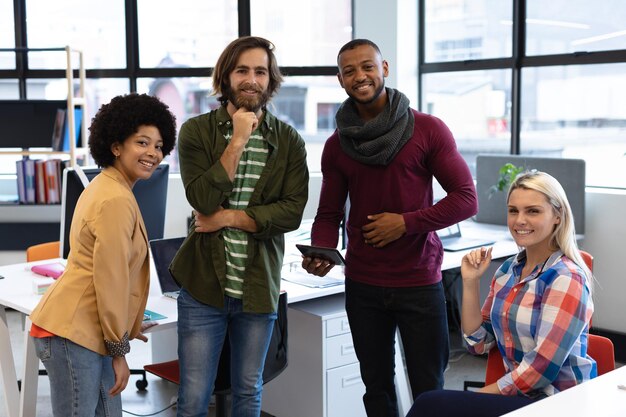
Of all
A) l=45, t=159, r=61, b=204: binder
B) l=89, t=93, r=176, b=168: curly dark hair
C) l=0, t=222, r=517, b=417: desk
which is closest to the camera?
l=89, t=93, r=176, b=168: curly dark hair

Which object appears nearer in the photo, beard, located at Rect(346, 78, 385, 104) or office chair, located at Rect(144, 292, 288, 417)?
beard, located at Rect(346, 78, 385, 104)

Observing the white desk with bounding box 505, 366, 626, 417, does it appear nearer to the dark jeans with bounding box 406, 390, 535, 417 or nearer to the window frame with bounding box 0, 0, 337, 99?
the dark jeans with bounding box 406, 390, 535, 417

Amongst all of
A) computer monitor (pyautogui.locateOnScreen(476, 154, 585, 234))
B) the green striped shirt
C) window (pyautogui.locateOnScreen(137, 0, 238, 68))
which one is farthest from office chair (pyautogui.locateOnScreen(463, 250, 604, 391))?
window (pyautogui.locateOnScreen(137, 0, 238, 68))

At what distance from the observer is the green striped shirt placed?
2346 mm

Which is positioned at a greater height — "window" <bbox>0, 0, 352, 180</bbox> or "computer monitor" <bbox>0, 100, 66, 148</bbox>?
"window" <bbox>0, 0, 352, 180</bbox>

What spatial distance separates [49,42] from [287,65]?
169 cm

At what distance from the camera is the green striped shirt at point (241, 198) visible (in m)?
2.35

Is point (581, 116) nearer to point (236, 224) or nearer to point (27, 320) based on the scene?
point (236, 224)

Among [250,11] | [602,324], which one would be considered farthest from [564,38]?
[250,11]

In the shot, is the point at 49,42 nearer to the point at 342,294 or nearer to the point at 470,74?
the point at 470,74

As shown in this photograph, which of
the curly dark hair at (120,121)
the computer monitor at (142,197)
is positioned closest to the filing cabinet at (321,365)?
the computer monitor at (142,197)

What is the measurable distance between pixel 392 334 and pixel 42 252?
2131mm

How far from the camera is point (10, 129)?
540 centimetres

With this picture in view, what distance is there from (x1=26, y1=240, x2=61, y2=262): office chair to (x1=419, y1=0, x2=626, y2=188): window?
2741 mm
